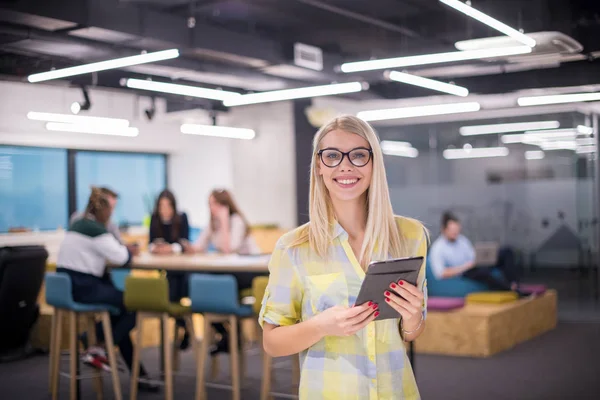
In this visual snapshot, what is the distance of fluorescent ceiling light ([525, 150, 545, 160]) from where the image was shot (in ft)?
36.5

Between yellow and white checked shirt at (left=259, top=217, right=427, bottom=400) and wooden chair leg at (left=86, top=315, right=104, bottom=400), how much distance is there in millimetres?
4331

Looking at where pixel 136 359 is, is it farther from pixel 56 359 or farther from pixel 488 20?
pixel 488 20

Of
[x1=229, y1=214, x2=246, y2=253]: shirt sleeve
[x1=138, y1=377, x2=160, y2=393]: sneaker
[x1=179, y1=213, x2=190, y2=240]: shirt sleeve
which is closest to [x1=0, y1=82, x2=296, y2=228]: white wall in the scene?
[x1=179, y1=213, x2=190, y2=240]: shirt sleeve

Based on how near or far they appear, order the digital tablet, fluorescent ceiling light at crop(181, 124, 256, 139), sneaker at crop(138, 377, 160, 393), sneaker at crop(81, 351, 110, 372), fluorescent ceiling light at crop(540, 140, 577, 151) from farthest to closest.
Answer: fluorescent ceiling light at crop(540, 140, 577, 151) → fluorescent ceiling light at crop(181, 124, 256, 139) → sneaker at crop(138, 377, 160, 393) → sneaker at crop(81, 351, 110, 372) → the digital tablet

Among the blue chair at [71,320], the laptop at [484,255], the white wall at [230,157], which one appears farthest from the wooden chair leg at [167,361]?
the white wall at [230,157]

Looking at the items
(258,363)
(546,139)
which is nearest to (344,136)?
(258,363)

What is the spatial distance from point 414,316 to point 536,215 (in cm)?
960

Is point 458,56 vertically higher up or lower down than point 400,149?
higher up

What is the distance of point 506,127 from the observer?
11453 mm

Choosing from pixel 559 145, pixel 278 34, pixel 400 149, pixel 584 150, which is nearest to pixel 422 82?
pixel 278 34

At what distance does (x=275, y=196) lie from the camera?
12.6 m

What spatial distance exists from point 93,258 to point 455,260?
4.43 metres

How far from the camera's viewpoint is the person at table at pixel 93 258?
5984 millimetres

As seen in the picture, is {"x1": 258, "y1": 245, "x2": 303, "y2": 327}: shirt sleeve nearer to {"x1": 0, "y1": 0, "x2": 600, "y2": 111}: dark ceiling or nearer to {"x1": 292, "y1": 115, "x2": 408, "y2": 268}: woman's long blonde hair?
{"x1": 292, "y1": 115, "x2": 408, "y2": 268}: woman's long blonde hair
